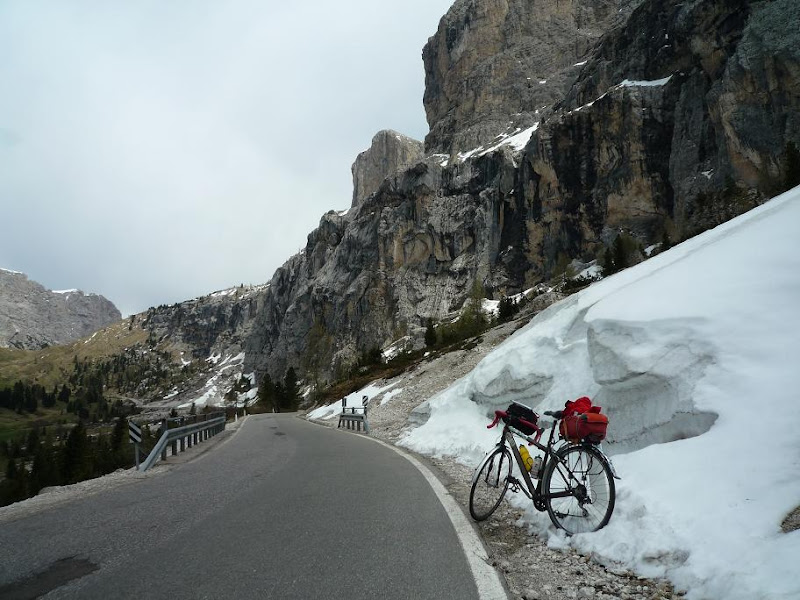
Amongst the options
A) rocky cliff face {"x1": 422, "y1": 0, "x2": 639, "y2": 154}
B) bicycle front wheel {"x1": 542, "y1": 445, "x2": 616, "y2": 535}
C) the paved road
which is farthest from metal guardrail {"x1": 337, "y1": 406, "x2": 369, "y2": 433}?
rocky cliff face {"x1": 422, "y1": 0, "x2": 639, "y2": 154}

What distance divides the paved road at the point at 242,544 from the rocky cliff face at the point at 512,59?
6338 inches

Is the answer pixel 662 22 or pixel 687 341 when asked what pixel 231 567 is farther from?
pixel 662 22

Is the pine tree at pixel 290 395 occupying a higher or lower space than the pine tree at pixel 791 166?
lower

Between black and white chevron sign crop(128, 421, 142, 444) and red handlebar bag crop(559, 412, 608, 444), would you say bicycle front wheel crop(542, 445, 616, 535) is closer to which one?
red handlebar bag crop(559, 412, 608, 444)

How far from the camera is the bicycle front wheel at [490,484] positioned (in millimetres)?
5767

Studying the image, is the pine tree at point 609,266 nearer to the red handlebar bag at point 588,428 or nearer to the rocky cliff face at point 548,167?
the rocky cliff face at point 548,167

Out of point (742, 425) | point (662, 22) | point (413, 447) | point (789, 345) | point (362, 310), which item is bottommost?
point (413, 447)

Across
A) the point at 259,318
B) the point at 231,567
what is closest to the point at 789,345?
the point at 231,567

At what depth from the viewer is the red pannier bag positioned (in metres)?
4.68

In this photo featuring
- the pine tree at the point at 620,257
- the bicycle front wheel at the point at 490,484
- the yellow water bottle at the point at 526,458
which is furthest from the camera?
the pine tree at the point at 620,257

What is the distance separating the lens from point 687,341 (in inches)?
243

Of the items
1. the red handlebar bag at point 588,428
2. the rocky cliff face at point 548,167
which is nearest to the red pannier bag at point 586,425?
the red handlebar bag at point 588,428

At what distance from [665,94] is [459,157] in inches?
2710

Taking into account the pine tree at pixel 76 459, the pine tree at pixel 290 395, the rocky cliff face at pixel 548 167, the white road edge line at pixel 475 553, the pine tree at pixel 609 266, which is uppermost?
the rocky cliff face at pixel 548 167
